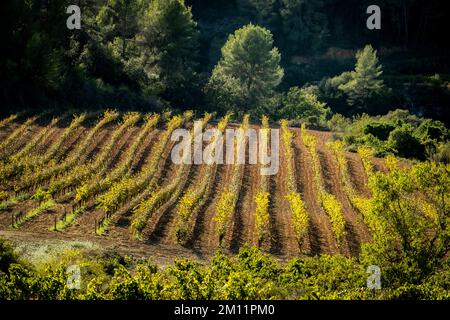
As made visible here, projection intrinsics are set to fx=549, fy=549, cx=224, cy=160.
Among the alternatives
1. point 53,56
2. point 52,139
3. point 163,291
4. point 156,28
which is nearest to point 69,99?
point 53,56

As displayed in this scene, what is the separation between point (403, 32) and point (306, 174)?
5505 centimetres

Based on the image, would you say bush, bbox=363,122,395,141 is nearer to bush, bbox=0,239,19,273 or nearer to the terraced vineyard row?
the terraced vineyard row

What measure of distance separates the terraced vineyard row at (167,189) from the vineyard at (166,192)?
63mm

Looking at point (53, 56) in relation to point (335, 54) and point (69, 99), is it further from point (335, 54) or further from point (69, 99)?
point (335, 54)

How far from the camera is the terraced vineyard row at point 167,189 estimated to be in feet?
78.7

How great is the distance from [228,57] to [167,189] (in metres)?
32.9

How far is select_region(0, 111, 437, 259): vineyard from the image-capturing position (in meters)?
23.8

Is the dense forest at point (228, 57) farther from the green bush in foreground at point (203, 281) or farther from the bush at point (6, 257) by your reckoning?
the green bush in foreground at point (203, 281)

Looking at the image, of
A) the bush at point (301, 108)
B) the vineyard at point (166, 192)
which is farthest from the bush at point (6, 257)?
the bush at point (301, 108)

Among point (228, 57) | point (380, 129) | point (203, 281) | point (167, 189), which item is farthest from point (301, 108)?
point (203, 281)

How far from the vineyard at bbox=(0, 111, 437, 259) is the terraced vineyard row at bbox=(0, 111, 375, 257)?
0.06 m

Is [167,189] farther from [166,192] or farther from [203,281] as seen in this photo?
[203,281]

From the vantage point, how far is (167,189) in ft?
92.7

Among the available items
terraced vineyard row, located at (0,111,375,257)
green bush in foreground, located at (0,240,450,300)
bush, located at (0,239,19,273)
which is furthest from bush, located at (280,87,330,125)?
bush, located at (0,239,19,273)
